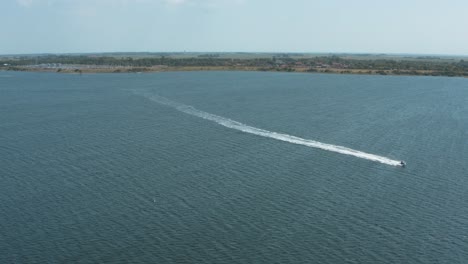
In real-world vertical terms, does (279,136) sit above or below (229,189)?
above

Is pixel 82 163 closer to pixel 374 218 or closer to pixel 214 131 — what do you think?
pixel 214 131

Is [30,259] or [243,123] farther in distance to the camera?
[243,123]

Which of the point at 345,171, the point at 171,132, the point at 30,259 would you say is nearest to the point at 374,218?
the point at 345,171

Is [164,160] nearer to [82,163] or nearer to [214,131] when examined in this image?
[82,163]

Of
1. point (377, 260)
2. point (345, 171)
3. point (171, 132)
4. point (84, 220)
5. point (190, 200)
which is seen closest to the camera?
point (377, 260)

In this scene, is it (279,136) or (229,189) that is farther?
(279,136)

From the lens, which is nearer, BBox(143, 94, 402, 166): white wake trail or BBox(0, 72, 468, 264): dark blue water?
BBox(0, 72, 468, 264): dark blue water

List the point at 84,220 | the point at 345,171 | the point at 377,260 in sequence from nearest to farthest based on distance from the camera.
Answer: the point at 377,260, the point at 84,220, the point at 345,171

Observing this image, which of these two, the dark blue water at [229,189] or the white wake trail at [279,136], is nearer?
the dark blue water at [229,189]
